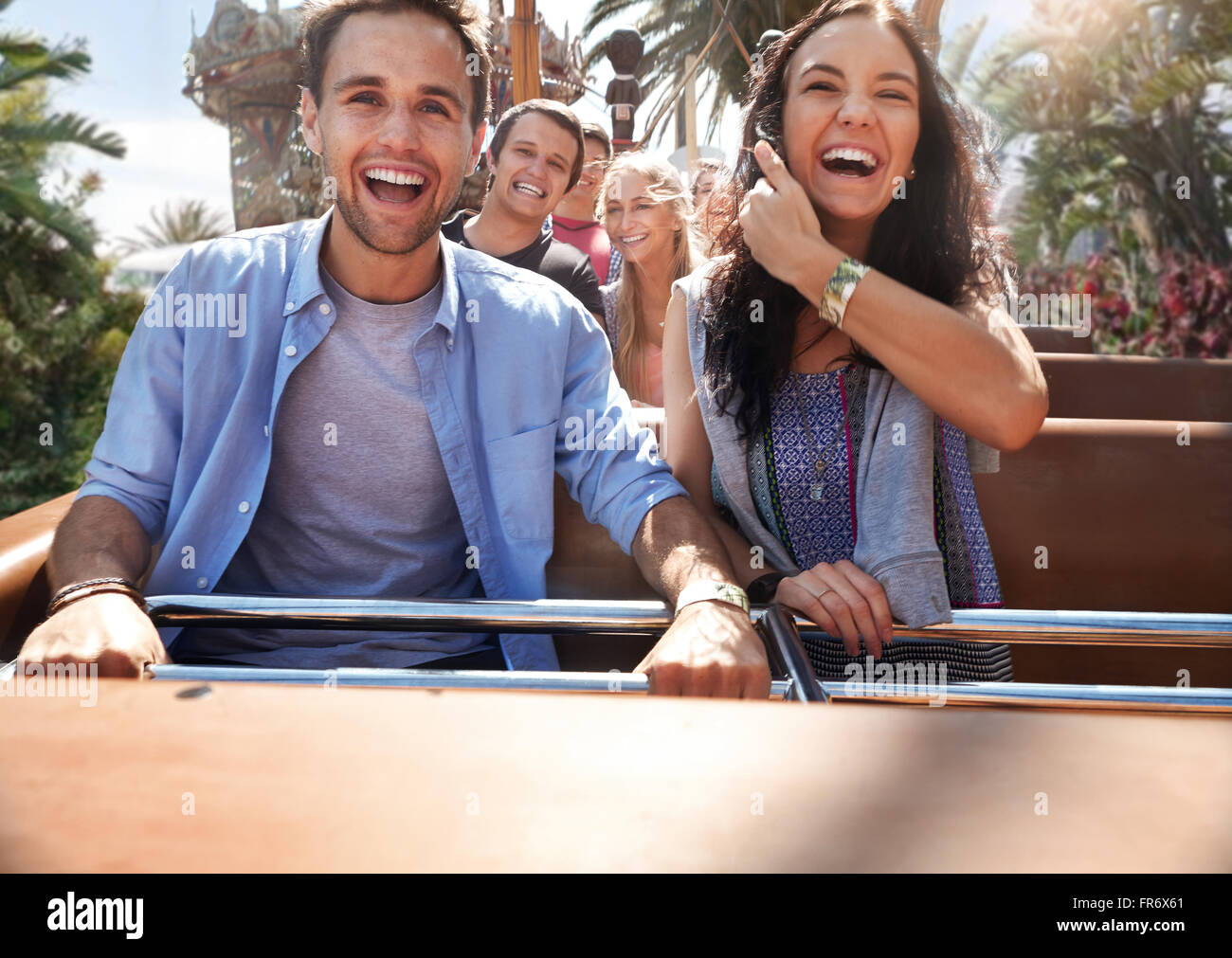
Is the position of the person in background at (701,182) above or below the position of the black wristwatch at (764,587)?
above

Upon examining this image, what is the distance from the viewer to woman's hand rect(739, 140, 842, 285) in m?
1.31

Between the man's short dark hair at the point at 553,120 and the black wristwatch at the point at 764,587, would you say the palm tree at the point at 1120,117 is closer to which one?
the man's short dark hair at the point at 553,120

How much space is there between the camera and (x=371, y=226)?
1.51m

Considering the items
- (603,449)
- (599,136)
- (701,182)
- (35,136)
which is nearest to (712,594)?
(603,449)

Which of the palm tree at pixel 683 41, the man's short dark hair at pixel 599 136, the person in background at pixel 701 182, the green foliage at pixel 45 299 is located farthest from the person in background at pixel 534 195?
the palm tree at pixel 683 41

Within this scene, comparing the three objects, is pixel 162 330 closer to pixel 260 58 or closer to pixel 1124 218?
pixel 1124 218

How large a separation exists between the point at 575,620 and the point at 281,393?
66 centimetres

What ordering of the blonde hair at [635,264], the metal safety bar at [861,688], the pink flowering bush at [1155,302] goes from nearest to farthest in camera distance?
the metal safety bar at [861,688] → the blonde hair at [635,264] → the pink flowering bush at [1155,302]

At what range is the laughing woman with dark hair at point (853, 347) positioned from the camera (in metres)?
1.27

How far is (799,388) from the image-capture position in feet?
4.67

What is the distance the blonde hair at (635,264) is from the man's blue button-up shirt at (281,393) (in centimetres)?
133

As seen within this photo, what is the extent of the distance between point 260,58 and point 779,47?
18.4 meters

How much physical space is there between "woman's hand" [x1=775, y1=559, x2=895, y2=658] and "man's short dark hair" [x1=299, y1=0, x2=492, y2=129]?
0.91 meters
